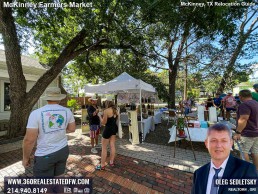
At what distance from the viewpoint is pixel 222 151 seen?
1194mm

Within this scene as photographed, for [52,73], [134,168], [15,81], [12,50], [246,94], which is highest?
[12,50]

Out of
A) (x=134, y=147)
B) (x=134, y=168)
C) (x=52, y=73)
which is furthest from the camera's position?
(x=52, y=73)

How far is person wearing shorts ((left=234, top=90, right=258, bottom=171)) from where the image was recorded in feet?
9.85

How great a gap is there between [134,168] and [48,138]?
246 centimetres

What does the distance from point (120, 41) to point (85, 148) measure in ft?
16.8

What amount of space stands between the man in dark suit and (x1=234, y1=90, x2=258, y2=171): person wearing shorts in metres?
2.26

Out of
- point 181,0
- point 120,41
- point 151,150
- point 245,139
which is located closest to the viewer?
point 245,139

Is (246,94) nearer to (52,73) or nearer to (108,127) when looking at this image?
(108,127)

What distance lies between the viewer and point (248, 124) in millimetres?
3098

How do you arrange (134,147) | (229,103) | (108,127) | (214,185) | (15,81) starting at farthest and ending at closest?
(229,103)
(15,81)
(134,147)
(108,127)
(214,185)

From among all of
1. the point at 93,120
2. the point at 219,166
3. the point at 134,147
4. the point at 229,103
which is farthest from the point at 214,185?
the point at 229,103

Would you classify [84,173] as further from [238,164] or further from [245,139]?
[245,139]

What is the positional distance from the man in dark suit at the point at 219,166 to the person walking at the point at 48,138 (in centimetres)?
184

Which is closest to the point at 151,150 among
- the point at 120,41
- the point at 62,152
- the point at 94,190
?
the point at 94,190
